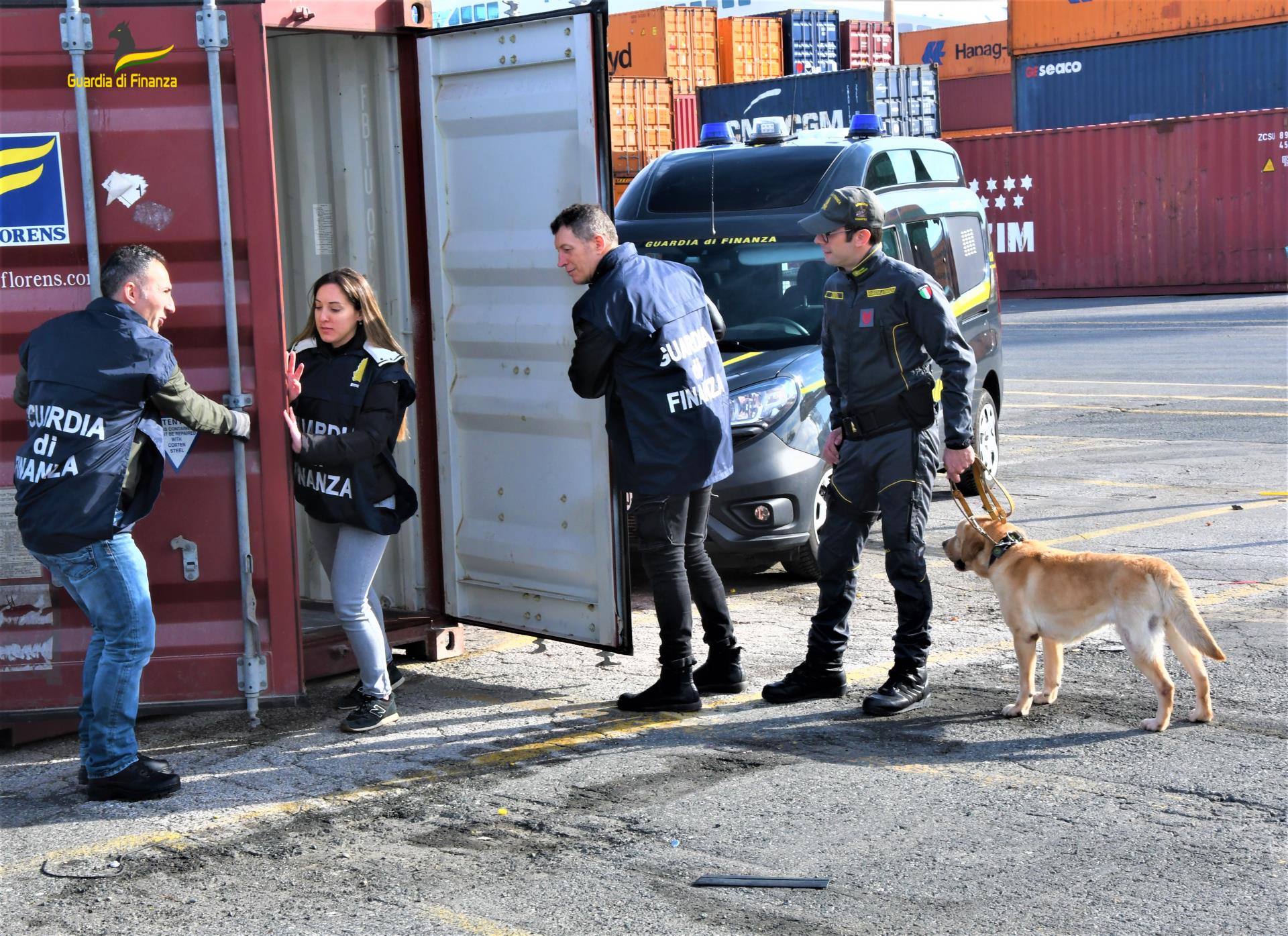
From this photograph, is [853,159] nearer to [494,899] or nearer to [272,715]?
[272,715]

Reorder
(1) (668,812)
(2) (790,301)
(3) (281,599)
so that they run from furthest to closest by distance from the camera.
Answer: (2) (790,301), (3) (281,599), (1) (668,812)

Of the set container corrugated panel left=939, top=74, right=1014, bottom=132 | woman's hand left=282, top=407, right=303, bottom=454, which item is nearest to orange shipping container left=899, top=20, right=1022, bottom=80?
container corrugated panel left=939, top=74, right=1014, bottom=132

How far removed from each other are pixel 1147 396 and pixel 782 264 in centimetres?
824

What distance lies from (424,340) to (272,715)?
1799mm

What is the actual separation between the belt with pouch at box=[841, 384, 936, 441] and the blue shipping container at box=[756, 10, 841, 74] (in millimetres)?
33966

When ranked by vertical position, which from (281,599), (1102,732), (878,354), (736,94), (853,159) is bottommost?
(1102,732)

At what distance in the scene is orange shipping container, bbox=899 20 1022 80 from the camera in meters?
53.2

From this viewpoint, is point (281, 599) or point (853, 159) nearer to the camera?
point (281, 599)

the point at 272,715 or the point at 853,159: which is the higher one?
the point at 853,159

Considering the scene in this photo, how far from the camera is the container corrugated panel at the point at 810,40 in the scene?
38.5 m

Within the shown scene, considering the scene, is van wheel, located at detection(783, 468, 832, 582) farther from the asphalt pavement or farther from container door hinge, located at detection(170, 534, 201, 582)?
container door hinge, located at detection(170, 534, 201, 582)

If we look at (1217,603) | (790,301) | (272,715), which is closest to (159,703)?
(272,715)

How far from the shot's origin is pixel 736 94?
3412 cm

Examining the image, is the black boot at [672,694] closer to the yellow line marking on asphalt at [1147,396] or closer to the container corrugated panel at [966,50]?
the yellow line marking on asphalt at [1147,396]
